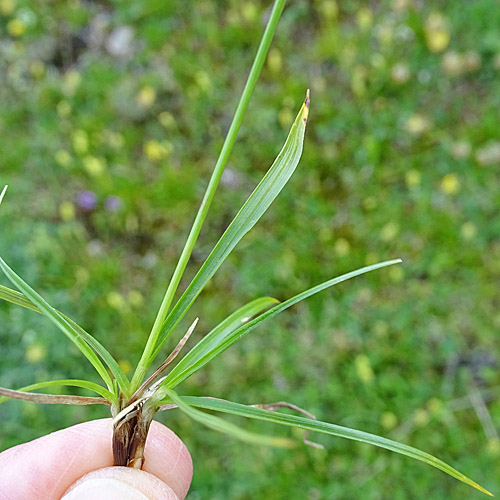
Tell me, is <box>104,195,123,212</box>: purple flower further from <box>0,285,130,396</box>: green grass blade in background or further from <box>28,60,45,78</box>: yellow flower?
<box>0,285,130,396</box>: green grass blade in background

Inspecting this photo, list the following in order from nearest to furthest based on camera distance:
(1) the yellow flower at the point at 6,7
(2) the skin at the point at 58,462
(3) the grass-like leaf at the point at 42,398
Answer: (3) the grass-like leaf at the point at 42,398 < (2) the skin at the point at 58,462 < (1) the yellow flower at the point at 6,7

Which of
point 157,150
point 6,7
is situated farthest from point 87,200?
point 6,7

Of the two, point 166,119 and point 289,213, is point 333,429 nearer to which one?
point 289,213

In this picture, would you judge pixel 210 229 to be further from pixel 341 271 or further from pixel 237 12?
pixel 237 12

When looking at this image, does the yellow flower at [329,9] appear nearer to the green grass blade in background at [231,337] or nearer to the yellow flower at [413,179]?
the yellow flower at [413,179]

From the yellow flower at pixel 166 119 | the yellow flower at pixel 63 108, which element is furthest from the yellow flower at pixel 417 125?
the yellow flower at pixel 63 108

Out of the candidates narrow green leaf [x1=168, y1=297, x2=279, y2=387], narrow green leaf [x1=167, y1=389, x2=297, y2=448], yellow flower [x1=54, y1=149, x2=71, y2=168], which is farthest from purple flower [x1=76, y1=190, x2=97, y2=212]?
narrow green leaf [x1=167, y1=389, x2=297, y2=448]
